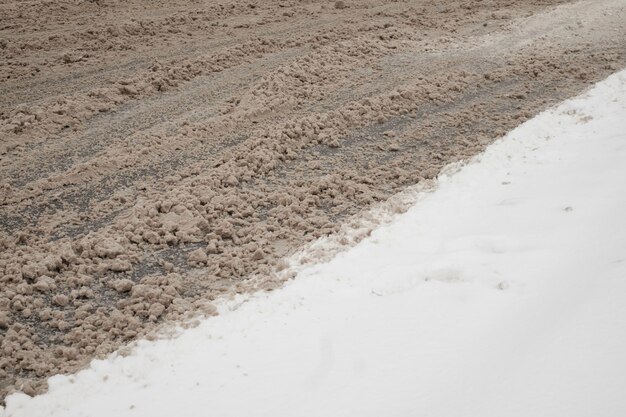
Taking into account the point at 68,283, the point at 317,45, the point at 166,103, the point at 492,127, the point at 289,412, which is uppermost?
the point at 317,45

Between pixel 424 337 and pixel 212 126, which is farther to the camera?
pixel 212 126

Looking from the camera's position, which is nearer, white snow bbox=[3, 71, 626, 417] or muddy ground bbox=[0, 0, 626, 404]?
white snow bbox=[3, 71, 626, 417]

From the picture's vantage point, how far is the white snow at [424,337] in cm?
249

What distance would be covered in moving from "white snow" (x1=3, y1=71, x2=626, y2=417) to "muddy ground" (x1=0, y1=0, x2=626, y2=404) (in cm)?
40

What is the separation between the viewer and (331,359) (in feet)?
9.40

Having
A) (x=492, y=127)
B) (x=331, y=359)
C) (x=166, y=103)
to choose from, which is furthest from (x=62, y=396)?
(x=492, y=127)

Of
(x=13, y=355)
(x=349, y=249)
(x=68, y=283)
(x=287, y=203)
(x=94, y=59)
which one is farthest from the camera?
(x=94, y=59)

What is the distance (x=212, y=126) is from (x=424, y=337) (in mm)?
3494

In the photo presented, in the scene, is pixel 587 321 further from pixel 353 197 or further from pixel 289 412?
pixel 353 197

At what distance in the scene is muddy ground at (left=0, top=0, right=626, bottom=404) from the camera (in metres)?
3.56

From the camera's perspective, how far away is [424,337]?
293cm

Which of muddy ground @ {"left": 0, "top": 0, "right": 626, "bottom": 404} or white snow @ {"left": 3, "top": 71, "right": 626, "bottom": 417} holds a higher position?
muddy ground @ {"left": 0, "top": 0, "right": 626, "bottom": 404}

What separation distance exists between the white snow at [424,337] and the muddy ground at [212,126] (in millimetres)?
397

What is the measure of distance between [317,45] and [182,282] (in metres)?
4.80
